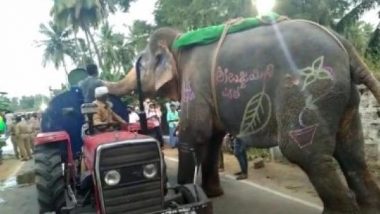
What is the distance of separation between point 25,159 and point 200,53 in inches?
610

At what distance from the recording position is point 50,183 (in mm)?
5895

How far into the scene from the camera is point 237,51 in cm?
605

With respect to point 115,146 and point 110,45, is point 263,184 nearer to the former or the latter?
point 115,146

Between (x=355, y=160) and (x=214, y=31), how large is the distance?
2.30 m

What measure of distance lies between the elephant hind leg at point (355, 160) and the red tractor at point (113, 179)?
175 cm

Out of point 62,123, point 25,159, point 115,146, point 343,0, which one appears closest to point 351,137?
point 115,146

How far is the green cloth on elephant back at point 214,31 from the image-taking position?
6.08 meters

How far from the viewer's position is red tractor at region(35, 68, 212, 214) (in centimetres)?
469

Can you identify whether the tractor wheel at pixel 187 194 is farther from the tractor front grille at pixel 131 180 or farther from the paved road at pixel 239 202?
the paved road at pixel 239 202

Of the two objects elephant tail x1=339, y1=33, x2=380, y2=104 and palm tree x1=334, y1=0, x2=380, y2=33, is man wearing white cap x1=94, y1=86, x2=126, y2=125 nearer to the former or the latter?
elephant tail x1=339, y1=33, x2=380, y2=104

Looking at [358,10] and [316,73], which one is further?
[358,10]

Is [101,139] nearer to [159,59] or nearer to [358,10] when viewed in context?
[159,59]

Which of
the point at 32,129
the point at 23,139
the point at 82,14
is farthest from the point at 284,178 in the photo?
the point at 82,14

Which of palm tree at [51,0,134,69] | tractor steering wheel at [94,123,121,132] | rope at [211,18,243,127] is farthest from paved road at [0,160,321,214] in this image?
palm tree at [51,0,134,69]
